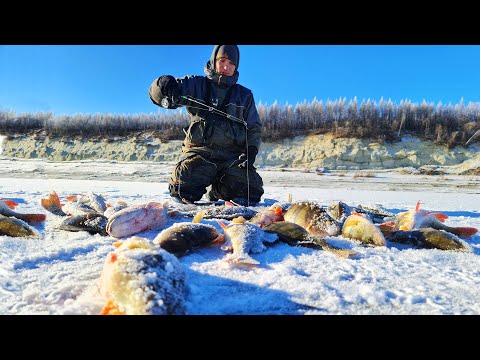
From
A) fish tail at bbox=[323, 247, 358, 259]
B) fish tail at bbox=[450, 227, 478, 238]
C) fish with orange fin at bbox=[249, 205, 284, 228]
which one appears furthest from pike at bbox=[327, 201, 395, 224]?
fish tail at bbox=[323, 247, 358, 259]

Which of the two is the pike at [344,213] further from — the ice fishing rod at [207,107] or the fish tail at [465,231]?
the ice fishing rod at [207,107]

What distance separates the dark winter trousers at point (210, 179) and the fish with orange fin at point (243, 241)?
7.47ft

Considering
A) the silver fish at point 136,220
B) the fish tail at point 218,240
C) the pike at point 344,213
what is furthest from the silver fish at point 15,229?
the pike at point 344,213

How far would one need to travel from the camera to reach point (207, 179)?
4.57 metres

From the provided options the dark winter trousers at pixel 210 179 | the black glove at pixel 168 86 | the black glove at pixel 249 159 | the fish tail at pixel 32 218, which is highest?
the black glove at pixel 168 86

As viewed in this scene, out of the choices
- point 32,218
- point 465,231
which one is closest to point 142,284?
point 32,218

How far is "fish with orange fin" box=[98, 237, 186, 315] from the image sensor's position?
1.17 metres

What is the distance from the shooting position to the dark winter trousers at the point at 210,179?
4477 millimetres

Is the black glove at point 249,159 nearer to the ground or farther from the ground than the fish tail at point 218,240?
farther from the ground

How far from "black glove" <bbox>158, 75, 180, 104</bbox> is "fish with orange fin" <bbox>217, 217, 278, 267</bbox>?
8.03 feet

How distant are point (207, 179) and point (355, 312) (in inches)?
133

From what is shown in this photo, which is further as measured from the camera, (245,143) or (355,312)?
(245,143)
